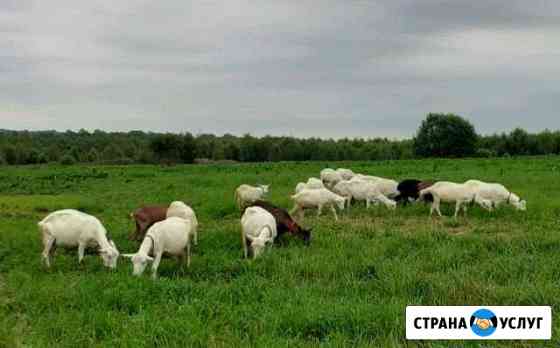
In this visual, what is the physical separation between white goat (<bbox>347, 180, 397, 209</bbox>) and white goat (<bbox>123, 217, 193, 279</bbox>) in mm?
7975

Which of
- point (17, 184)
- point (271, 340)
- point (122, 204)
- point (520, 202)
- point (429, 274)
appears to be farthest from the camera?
point (17, 184)

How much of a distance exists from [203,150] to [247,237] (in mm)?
65129

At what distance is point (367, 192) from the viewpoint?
1684cm

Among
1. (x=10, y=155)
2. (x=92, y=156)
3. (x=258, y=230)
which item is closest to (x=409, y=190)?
(x=258, y=230)

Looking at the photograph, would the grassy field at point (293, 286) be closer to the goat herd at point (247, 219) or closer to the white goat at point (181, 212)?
the goat herd at point (247, 219)

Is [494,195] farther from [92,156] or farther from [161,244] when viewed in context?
[92,156]

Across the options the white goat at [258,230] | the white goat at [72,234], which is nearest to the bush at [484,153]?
the white goat at [258,230]

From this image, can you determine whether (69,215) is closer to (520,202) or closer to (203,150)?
(520,202)

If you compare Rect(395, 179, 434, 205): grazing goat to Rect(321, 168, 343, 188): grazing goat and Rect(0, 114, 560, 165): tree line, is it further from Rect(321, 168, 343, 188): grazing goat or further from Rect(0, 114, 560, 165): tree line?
Rect(0, 114, 560, 165): tree line

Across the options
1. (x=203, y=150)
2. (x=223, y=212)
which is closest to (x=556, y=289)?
(x=223, y=212)

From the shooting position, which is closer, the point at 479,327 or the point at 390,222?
the point at 479,327

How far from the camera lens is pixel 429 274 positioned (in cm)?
809

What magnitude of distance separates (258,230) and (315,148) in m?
65.2

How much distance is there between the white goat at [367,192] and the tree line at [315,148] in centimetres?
5129
